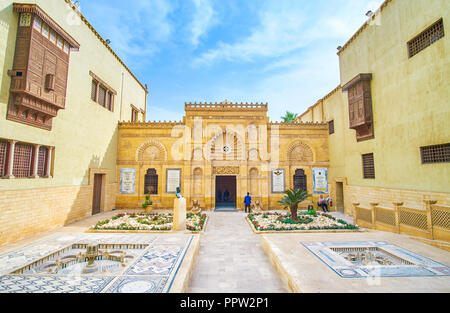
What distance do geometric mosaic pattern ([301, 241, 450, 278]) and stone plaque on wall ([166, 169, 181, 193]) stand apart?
10080 mm

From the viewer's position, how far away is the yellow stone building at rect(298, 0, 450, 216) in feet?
25.5

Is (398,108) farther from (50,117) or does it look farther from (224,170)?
(50,117)

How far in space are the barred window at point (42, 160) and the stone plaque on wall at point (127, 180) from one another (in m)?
6.13

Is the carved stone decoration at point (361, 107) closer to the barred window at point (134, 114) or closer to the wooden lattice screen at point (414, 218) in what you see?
the wooden lattice screen at point (414, 218)

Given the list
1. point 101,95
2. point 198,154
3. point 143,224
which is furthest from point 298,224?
point 101,95

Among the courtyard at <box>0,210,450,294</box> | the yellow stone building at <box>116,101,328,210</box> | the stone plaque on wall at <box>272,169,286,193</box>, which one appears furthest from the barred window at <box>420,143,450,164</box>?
the stone plaque on wall at <box>272,169,286,193</box>

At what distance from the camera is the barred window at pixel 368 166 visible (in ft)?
37.1

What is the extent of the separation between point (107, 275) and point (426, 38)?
12737 millimetres

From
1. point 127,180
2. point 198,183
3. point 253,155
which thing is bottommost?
point 198,183

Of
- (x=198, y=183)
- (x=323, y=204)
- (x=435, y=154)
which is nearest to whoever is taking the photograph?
(x=435, y=154)

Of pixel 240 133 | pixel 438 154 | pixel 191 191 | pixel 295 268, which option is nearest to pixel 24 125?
pixel 191 191

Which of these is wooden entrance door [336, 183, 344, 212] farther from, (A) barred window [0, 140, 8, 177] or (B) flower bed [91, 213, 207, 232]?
(A) barred window [0, 140, 8, 177]

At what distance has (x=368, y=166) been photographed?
38.1 feet
